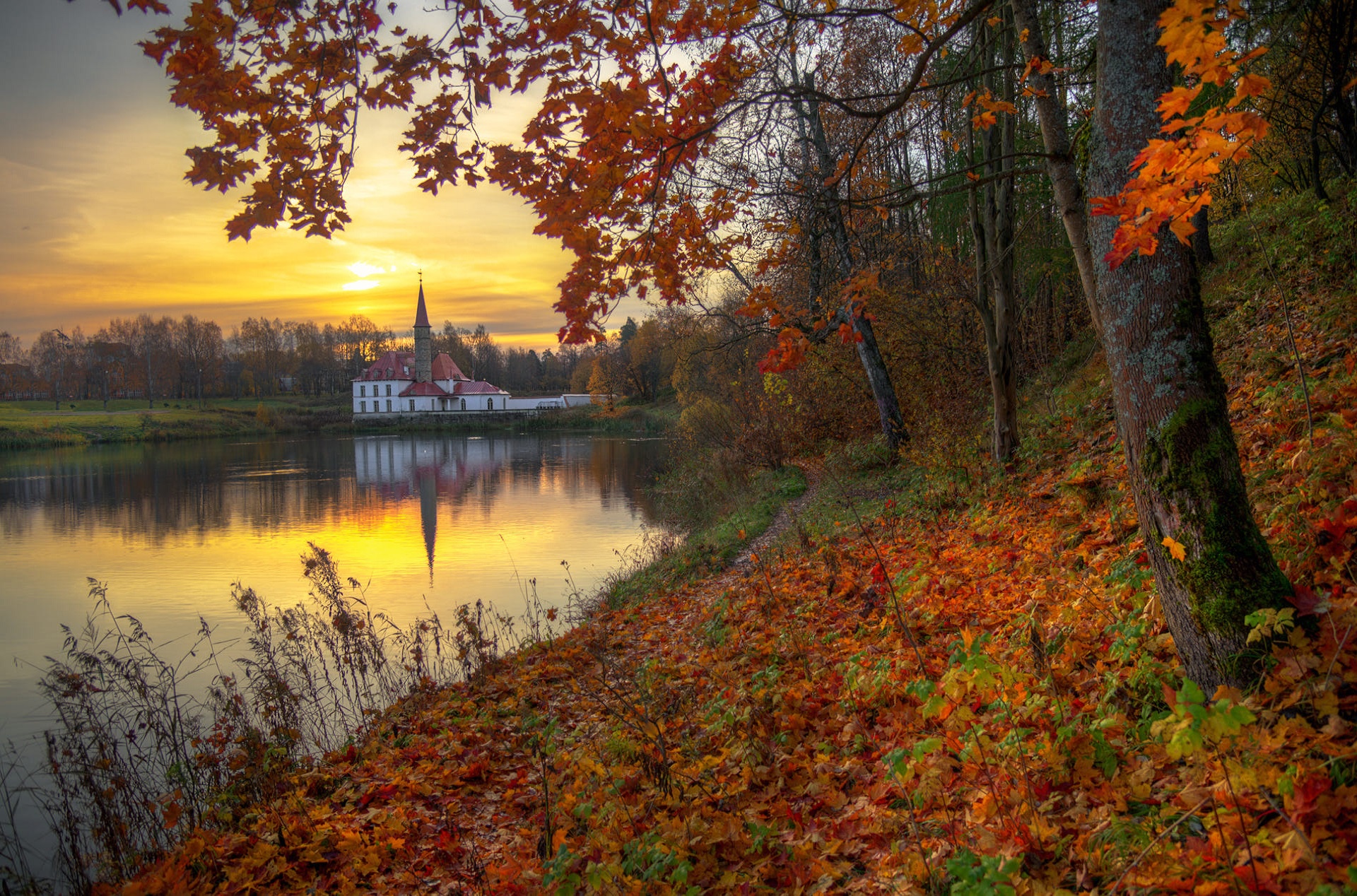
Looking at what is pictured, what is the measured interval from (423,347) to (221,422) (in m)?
27.0

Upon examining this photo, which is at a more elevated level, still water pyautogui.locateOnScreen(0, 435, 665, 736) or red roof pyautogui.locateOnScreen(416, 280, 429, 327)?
red roof pyautogui.locateOnScreen(416, 280, 429, 327)

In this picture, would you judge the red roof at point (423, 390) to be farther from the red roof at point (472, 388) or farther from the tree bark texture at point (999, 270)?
the tree bark texture at point (999, 270)

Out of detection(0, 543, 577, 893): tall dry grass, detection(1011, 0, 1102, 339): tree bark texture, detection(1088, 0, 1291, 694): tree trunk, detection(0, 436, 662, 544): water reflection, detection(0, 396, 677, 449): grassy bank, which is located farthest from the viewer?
detection(0, 396, 677, 449): grassy bank

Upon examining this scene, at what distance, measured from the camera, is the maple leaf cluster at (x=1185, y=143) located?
2664 millimetres

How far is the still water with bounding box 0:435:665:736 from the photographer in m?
12.6

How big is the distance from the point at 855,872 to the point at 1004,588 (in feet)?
10.2

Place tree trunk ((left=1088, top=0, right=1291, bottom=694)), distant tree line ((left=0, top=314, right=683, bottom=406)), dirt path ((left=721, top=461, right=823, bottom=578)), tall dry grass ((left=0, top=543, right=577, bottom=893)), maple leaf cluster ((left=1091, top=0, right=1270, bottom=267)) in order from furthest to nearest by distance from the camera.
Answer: distant tree line ((left=0, top=314, right=683, bottom=406)) → dirt path ((left=721, top=461, right=823, bottom=578)) → tall dry grass ((left=0, top=543, right=577, bottom=893)) → tree trunk ((left=1088, top=0, right=1291, bottom=694)) → maple leaf cluster ((left=1091, top=0, right=1270, bottom=267))

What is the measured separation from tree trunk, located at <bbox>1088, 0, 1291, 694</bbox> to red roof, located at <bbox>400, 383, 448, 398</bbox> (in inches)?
3446

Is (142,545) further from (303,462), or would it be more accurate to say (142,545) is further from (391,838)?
(303,462)

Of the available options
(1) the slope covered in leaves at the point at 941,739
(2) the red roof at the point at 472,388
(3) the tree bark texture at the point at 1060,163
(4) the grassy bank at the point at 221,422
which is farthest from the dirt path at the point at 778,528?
(2) the red roof at the point at 472,388

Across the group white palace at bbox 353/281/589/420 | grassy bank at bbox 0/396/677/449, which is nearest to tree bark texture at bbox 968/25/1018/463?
grassy bank at bbox 0/396/677/449

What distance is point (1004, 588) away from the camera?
17.5 feet

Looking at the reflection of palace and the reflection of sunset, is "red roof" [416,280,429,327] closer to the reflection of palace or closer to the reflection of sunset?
the reflection of palace

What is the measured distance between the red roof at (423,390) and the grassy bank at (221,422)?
278 inches
